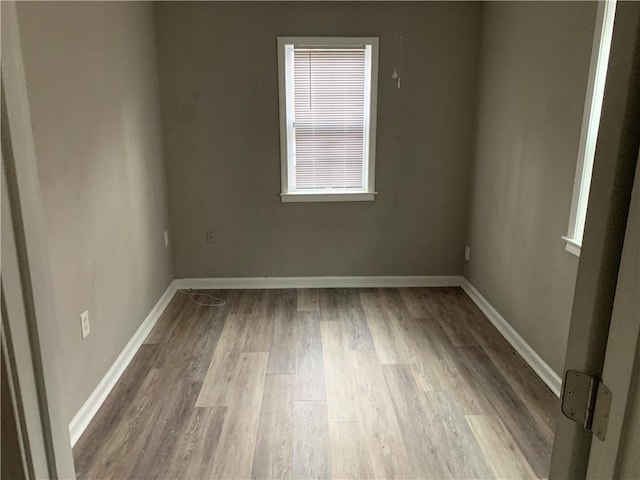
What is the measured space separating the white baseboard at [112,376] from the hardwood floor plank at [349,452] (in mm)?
1214

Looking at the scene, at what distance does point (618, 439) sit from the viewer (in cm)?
66

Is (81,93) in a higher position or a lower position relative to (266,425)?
higher

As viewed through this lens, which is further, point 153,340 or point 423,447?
point 153,340

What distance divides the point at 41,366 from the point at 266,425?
1678 mm

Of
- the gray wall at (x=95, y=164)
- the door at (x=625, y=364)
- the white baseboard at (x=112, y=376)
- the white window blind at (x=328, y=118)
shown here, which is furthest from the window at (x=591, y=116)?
the white baseboard at (x=112, y=376)

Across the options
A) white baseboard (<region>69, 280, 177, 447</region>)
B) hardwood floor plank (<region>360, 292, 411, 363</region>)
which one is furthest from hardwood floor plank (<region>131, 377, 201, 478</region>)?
hardwood floor plank (<region>360, 292, 411, 363</region>)

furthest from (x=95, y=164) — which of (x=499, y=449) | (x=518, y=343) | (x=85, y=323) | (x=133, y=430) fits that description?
(x=518, y=343)

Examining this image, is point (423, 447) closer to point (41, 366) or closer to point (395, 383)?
point (395, 383)

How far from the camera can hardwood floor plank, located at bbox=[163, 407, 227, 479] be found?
80.2 inches

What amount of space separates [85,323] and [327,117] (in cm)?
242

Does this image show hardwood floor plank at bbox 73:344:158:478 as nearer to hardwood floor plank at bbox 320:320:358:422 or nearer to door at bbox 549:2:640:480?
hardwood floor plank at bbox 320:320:358:422

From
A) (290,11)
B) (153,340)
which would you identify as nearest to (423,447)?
(153,340)

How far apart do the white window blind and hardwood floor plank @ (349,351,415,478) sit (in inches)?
64.2

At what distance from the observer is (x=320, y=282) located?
13.8 ft
